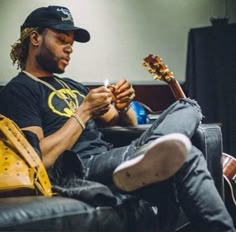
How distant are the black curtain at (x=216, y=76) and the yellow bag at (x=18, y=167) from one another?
6.45ft

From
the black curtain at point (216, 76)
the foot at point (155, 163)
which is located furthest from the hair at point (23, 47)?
the black curtain at point (216, 76)

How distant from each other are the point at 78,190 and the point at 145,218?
0.23 metres

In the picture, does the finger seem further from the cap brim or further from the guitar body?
the guitar body

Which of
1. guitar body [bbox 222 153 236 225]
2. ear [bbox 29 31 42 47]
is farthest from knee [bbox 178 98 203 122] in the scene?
ear [bbox 29 31 42 47]

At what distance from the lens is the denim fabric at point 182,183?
160 cm

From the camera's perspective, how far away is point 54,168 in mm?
1871

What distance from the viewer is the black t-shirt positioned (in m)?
1.96

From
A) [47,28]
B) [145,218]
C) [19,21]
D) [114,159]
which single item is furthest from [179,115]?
[19,21]

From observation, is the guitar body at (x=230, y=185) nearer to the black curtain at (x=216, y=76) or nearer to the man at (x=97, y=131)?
the man at (x=97, y=131)

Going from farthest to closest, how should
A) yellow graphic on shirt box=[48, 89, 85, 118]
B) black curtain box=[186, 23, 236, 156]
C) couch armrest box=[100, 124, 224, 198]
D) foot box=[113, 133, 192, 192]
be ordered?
black curtain box=[186, 23, 236, 156] < yellow graphic on shirt box=[48, 89, 85, 118] < couch armrest box=[100, 124, 224, 198] < foot box=[113, 133, 192, 192]

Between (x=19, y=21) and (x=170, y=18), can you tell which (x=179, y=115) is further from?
(x=170, y=18)

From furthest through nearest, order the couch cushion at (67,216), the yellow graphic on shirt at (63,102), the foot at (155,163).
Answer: the yellow graphic on shirt at (63,102)
the foot at (155,163)
the couch cushion at (67,216)

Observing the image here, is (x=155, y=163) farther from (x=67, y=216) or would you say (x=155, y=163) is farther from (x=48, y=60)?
(x=48, y=60)

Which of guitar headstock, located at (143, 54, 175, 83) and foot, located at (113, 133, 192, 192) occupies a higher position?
guitar headstock, located at (143, 54, 175, 83)
